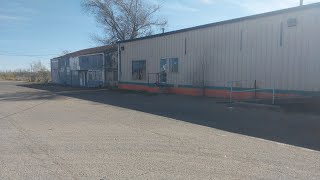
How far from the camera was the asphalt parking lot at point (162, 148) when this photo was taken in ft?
21.4

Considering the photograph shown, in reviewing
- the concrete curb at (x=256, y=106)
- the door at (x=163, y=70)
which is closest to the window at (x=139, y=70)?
the door at (x=163, y=70)

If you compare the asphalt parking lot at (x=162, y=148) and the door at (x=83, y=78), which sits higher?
the door at (x=83, y=78)

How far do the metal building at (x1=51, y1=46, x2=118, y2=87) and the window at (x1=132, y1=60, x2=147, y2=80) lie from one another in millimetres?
7506

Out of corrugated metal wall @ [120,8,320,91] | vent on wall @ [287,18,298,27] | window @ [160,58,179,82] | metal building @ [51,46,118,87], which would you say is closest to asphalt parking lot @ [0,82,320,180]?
corrugated metal wall @ [120,8,320,91]

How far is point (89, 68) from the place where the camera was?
5012 cm

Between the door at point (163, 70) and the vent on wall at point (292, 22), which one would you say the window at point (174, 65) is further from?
the vent on wall at point (292, 22)

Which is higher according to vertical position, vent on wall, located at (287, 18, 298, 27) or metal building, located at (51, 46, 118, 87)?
vent on wall, located at (287, 18, 298, 27)

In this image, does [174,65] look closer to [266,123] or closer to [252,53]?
[252,53]

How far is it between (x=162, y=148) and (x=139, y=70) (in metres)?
27.4

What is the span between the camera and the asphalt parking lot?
6531 mm

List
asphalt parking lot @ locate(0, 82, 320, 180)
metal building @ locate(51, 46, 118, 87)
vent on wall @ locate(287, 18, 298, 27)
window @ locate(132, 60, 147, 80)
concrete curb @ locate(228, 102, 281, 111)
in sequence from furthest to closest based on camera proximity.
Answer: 1. metal building @ locate(51, 46, 118, 87)
2. window @ locate(132, 60, 147, 80)
3. vent on wall @ locate(287, 18, 298, 27)
4. concrete curb @ locate(228, 102, 281, 111)
5. asphalt parking lot @ locate(0, 82, 320, 180)

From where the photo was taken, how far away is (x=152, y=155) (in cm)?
780

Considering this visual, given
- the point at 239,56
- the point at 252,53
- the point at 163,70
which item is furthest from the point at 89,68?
the point at 252,53

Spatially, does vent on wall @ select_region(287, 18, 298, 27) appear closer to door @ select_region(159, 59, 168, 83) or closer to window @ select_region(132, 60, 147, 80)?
door @ select_region(159, 59, 168, 83)
